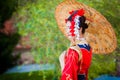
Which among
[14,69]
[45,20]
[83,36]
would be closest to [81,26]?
[83,36]

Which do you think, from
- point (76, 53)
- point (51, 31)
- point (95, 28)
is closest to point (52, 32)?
point (51, 31)

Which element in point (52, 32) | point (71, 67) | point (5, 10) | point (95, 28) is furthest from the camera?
point (5, 10)

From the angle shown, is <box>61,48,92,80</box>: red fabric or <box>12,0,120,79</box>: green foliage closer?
<box>61,48,92,80</box>: red fabric

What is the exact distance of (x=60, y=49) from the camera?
5602 millimetres

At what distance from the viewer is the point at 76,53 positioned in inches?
151

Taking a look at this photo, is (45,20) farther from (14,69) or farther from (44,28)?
(14,69)

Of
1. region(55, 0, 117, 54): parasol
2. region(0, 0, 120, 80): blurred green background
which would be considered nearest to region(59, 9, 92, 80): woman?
region(55, 0, 117, 54): parasol

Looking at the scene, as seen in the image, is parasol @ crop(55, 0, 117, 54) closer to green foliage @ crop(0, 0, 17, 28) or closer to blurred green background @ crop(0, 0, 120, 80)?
blurred green background @ crop(0, 0, 120, 80)

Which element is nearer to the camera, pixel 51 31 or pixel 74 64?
pixel 74 64

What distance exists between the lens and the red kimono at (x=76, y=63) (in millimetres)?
3811

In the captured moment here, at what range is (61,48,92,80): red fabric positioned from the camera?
3807mm

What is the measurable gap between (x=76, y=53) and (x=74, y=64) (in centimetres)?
11

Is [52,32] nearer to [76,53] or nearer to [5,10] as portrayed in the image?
[76,53]

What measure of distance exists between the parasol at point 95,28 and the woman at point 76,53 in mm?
165
